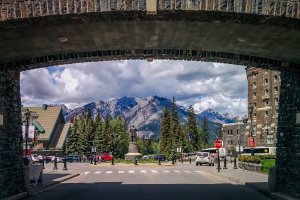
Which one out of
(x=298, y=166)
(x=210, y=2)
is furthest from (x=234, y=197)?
(x=210, y=2)

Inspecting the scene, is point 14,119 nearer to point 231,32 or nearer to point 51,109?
point 231,32

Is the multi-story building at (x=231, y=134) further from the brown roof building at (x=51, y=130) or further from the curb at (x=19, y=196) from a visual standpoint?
the curb at (x=19, y=196)

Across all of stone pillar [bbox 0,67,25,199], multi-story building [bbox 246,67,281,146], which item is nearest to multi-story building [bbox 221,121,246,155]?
multi-story building [bbox 246,67,281,146]

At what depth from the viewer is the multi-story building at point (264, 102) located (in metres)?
88.8

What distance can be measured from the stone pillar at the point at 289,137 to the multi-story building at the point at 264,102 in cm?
7164

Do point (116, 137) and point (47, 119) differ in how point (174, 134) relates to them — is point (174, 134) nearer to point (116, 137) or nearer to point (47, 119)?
point (116, 137)

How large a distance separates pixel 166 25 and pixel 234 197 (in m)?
8.72

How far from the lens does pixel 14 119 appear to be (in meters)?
17.7

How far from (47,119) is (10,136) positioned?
286 ft

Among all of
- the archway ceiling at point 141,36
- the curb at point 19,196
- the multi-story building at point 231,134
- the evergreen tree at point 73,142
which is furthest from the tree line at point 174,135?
the archway ceiling at point 141,36

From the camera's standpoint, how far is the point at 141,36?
13609 millimetres

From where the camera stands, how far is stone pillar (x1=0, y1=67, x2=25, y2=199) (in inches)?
629

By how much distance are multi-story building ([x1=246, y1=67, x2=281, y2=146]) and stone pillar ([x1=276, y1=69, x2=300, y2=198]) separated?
71636 mm

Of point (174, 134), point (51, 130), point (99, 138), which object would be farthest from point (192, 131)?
point (51, 130)
